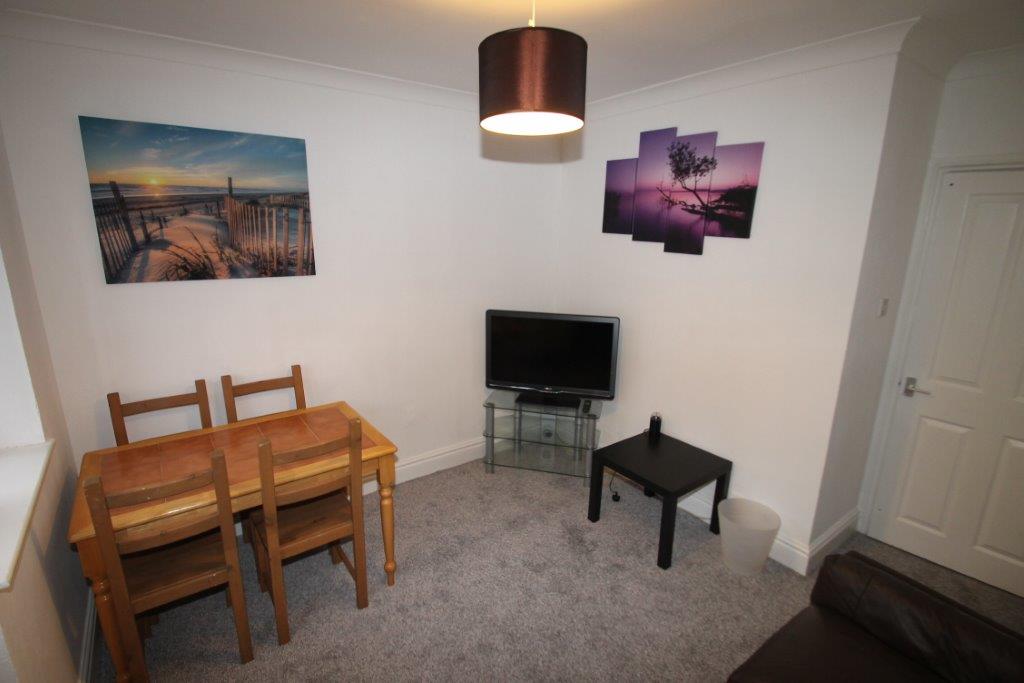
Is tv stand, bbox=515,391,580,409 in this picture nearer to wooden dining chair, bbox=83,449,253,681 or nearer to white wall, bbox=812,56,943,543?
white wall, bbox=812,56,943,543

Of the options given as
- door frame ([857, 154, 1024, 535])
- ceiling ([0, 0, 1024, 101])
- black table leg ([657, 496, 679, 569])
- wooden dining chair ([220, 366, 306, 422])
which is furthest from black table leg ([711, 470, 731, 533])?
wooden dining chair ([220, 366, 306, 422])

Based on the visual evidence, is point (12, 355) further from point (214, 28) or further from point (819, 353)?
point (819, 353)

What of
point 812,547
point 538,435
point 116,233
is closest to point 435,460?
point 538,435

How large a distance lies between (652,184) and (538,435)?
6.29 ft

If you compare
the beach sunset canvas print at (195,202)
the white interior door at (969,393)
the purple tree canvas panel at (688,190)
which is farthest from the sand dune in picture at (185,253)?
the white interior door at (969,393)

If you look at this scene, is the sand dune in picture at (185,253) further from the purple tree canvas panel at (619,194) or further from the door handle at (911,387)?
the door handle at (911,387)

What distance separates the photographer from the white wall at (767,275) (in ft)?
7.09

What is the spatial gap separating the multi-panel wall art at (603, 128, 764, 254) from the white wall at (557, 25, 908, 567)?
64mm

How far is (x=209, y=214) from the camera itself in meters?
2.39

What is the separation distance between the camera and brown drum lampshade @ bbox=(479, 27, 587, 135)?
134 cm

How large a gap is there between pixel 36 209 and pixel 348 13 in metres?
1.57

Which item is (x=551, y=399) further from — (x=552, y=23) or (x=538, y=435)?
(x=552, y=23)

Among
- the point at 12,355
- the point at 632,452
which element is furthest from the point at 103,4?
the point at 632,452

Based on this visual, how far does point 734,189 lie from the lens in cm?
256
